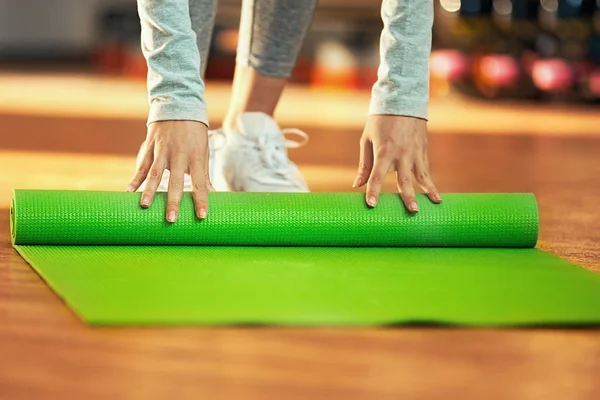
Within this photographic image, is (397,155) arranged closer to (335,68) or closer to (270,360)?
(270,360)

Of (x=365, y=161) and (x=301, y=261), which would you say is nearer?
(x=301, y=261)

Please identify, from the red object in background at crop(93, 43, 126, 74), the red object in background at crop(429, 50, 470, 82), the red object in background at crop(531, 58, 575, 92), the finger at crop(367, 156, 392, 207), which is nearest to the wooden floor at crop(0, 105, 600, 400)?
the finger at crop(367, 156, 392, 207)

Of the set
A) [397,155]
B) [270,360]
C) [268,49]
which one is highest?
[268,49]

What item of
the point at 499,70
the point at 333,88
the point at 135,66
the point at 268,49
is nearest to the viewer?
the point at 268,49

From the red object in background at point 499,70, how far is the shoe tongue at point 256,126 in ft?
8.41

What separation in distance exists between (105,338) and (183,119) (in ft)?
1.27

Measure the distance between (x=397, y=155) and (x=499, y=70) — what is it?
2.83 metres

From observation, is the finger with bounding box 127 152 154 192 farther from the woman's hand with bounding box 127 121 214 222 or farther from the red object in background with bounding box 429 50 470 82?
the red object in background with bounding box 429 50 470 82

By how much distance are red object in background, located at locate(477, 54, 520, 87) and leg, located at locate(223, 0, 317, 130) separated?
8.03 feet

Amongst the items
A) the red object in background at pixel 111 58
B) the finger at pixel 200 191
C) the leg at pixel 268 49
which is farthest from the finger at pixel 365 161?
the red object in background at pixel 111 58

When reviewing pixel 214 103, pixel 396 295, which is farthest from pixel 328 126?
pixel 396 295

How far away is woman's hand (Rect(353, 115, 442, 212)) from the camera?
49.7 inches

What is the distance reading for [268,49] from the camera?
5.31 feet

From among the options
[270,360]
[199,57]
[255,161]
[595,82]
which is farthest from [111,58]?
[270,360]
